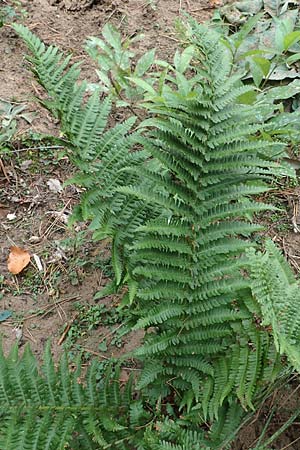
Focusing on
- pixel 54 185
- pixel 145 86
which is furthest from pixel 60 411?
pixel 145 86

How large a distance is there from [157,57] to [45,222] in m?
1.32

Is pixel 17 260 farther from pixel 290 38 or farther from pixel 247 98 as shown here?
pixel 290 38

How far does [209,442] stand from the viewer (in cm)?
192

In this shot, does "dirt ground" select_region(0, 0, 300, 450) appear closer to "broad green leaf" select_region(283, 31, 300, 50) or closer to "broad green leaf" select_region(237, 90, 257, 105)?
"broad green leaf" select_region(237, 90, 257, 105)

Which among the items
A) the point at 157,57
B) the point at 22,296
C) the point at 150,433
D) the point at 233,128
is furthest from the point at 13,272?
the point at 157,57

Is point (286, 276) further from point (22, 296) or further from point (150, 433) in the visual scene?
point (22, 296)

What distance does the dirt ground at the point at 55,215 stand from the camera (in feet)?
8.43

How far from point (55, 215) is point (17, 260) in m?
0.32

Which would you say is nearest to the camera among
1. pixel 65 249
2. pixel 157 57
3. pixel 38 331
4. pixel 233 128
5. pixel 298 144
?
pixel 233 128

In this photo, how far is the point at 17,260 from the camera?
109 inches

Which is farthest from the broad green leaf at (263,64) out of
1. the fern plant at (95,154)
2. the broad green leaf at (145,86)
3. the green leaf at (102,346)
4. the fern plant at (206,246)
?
the green leaf at (102,346)

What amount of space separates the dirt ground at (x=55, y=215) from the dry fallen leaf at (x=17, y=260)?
0.03 m

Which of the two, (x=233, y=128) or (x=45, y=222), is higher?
(x=233, y=128)

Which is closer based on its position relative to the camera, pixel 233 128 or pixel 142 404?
pixel 233 128
